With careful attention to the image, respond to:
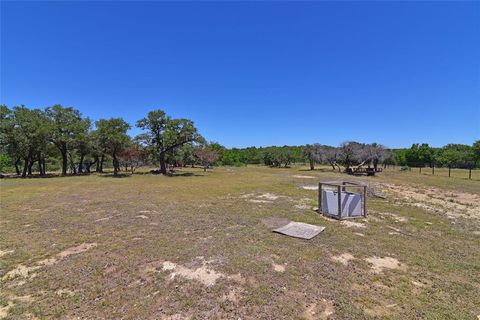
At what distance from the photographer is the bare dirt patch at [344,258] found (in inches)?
164

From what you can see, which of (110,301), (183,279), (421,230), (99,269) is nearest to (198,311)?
(183,279)

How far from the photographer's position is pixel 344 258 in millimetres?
4336

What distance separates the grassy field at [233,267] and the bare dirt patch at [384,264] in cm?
2

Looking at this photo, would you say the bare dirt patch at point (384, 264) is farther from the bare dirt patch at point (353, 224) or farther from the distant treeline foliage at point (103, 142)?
the distant treeline foliage at point (103, 142)

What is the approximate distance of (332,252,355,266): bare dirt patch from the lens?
418 centimetres

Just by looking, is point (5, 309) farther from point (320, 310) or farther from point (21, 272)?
point (320, 310)

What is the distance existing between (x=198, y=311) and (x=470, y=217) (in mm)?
8972

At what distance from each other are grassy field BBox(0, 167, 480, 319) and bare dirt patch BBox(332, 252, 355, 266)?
40mm

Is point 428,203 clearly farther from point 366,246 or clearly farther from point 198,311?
point 198,311

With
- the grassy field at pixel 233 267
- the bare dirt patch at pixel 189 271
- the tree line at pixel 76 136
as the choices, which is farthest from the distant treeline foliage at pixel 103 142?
the bare dirt patch at pixel 189 271

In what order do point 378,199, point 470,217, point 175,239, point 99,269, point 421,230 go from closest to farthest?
point 99,269
point 175,239
point 421,230
point 470,217
point 378,199

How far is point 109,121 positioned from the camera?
2436 cm

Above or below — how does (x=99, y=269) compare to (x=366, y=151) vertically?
below

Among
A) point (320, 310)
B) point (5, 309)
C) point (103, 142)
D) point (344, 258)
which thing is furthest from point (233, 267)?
point (103, 142)
